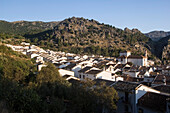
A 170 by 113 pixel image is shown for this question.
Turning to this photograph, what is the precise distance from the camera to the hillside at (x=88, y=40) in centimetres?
10624

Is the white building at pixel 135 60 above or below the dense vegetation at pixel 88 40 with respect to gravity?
below

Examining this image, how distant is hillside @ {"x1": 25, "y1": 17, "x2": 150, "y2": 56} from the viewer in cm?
10624

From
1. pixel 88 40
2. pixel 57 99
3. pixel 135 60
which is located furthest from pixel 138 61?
pixel 88 40

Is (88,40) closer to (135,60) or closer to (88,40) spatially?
(88,40)

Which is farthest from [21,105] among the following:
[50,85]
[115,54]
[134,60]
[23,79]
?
[115,54]

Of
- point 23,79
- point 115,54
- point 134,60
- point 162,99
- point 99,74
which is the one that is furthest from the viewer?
point 115,54

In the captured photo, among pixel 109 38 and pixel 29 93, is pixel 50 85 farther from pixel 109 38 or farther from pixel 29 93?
pixel 109 38

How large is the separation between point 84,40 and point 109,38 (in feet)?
75.6

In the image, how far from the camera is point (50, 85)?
19594 millimetres

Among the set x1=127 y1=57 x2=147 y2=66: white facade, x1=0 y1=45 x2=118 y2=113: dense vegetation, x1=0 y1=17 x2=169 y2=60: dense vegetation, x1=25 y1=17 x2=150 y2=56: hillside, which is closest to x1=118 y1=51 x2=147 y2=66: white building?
x1=127 y1=57 x2=147 y2=66: white facade

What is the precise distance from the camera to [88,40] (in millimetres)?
123875

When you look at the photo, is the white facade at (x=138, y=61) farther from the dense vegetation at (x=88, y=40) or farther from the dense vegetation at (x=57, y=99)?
the dense vegetation at (x=57, y=99)

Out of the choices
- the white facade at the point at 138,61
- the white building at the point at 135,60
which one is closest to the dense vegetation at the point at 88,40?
the white building at the point at 135,60

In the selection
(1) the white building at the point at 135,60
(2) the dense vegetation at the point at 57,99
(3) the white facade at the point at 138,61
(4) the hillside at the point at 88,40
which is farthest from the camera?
(4) the hillside at the point at 88,40
